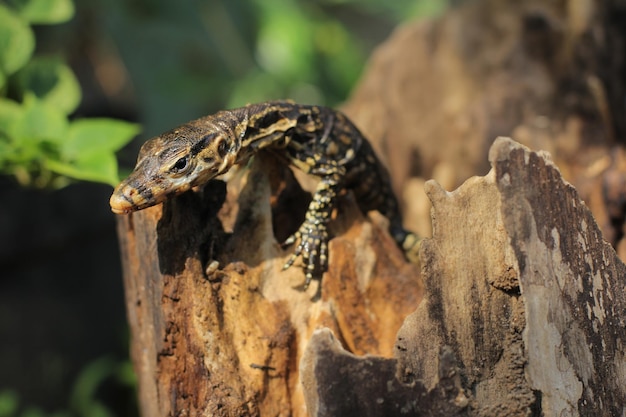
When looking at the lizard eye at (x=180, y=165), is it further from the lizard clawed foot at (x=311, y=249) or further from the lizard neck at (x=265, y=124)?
the lizard clawed foot at (x=311, y=249)

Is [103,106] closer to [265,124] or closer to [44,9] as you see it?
[44,9]

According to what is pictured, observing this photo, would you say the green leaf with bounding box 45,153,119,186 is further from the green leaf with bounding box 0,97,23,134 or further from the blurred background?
the green leaf with bounding box 0,97,23,134

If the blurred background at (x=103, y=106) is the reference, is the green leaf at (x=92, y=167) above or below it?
below

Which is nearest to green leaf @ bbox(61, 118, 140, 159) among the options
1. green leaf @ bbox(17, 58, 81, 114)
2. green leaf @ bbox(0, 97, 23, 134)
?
green leaf @ bbox(0, 97, 23, 134)

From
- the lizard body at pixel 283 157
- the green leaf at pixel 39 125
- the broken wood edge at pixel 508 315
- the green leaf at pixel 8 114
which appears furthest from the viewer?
the green leaf at pixel 8 114

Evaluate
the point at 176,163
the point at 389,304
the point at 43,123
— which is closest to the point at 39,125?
the point at 43,123

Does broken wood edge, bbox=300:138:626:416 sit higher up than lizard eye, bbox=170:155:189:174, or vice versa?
lizard eye, bbox=170:155:189:174

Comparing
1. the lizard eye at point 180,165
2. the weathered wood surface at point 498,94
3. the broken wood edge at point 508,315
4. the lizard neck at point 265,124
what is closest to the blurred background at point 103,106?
the lizard eye at point 180,165
